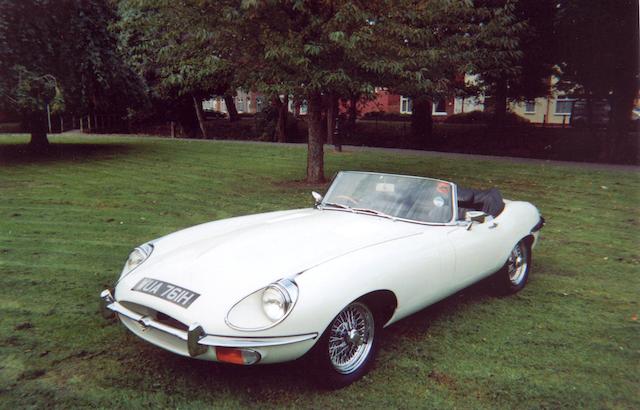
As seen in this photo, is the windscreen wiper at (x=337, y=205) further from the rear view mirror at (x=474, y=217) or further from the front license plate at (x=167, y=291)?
the front license plate at (x=167, y=291)

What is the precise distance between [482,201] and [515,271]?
777mm

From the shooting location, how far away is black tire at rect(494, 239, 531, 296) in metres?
5.04

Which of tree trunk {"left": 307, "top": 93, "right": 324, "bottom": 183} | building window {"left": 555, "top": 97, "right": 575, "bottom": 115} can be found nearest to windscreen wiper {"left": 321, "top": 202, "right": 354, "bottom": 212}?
tree trunk {"left": 307, "top": 93, "right": 324, "bottom": 183}

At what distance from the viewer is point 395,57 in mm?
10195

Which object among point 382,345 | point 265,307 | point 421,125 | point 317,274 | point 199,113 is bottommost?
point 382,345

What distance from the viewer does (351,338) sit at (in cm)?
344

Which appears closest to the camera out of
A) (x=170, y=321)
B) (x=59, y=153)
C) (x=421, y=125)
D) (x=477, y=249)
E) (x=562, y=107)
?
(x=170, y=321)

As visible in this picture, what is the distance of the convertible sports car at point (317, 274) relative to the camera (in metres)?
3.05

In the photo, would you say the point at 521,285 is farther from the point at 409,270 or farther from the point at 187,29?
the point at 187,29

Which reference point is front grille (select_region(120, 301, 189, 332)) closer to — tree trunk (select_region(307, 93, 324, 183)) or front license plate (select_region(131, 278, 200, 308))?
front license plate (select_region(131, 278, 200, 308))

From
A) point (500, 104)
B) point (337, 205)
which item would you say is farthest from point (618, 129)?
point (337, 205)

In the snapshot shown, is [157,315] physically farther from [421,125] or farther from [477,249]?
[421,125]

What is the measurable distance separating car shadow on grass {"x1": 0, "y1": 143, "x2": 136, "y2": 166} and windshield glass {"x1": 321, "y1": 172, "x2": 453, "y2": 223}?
1411 cm

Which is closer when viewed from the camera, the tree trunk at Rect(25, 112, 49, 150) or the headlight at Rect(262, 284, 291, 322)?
the headlight at Rect(262, 284, 291, 322)
